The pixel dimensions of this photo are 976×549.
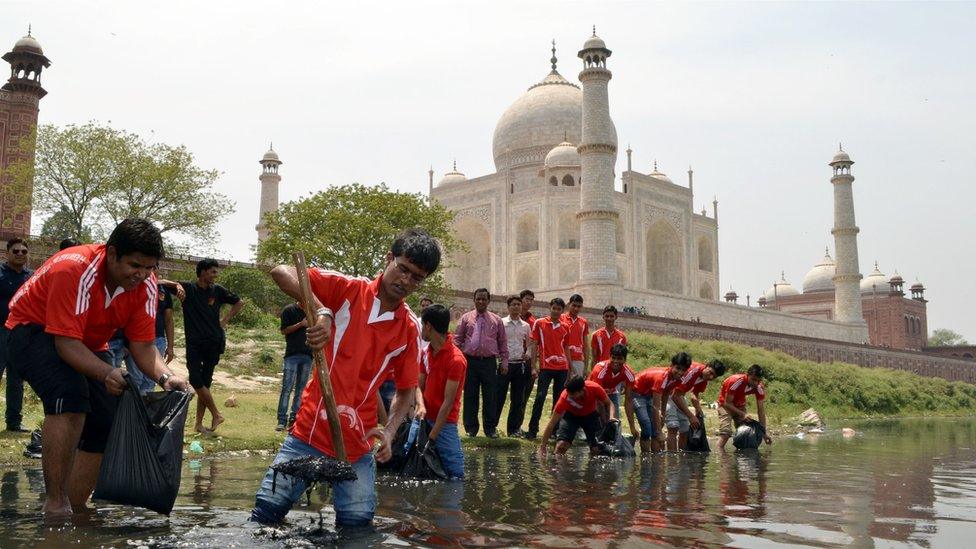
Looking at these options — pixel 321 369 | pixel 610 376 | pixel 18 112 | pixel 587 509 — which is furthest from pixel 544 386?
pixel 18 112

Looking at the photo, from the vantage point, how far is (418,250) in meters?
3.35

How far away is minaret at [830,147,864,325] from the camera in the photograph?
4456 cm

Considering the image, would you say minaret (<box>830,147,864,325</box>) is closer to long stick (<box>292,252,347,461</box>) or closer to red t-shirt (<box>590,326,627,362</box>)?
red t-shirt (<box>590,326,627,362</box>)

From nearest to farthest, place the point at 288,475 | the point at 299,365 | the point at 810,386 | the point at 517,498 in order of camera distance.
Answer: the point at 288,475, the point at 517,498, the point at 299,365, the point at 810,386

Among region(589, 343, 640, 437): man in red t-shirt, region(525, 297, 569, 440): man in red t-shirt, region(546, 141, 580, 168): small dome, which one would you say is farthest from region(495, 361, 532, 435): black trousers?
region(546, 141, 580, 168): small dome

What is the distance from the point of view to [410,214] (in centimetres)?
2275

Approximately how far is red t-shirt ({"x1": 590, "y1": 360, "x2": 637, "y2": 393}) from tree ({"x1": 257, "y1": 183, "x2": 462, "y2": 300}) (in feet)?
44.3

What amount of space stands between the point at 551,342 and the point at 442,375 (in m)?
3.76

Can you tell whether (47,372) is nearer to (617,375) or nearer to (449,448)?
(449,448)

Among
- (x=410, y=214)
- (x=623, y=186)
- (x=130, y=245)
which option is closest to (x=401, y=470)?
(x=130, y=245)

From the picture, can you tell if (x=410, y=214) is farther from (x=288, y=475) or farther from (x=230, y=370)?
(x=288, y=475)

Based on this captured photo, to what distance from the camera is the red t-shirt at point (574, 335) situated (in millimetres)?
9578

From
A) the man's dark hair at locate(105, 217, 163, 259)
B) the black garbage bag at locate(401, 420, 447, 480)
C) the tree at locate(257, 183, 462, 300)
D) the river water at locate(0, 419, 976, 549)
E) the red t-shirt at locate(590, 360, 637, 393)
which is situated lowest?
the river water at locate(0, 419, 976, 549)

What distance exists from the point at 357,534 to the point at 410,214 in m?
19.5
